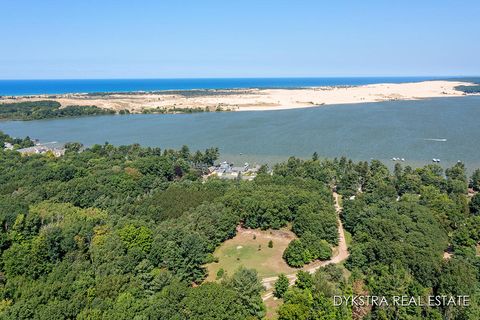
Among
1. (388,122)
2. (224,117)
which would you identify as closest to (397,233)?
(388,122)

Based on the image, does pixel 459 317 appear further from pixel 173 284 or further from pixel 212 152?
pixel 212 152

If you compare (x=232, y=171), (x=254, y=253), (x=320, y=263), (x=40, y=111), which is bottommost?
(x=320, y=263)

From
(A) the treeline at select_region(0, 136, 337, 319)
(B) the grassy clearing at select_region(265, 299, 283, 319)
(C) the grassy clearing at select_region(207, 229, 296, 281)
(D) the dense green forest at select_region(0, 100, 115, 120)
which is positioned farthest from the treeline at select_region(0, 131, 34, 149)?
(B) the grassy clearing at select_region(265, 299, 283, 319)

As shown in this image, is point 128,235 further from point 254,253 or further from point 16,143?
point 16,143

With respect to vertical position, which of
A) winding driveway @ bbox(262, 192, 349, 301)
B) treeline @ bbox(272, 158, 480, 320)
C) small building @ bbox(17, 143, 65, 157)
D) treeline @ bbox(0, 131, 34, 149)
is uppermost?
treeline @ bbox(0, 131, 34, 149)

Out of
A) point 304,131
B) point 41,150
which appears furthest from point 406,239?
point 41,150

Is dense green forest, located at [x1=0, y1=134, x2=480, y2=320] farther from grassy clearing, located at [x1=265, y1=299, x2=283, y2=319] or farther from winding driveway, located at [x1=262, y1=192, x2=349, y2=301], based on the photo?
winding driveway, located at [x1=262, y1=192, x2=349, y2=301]
